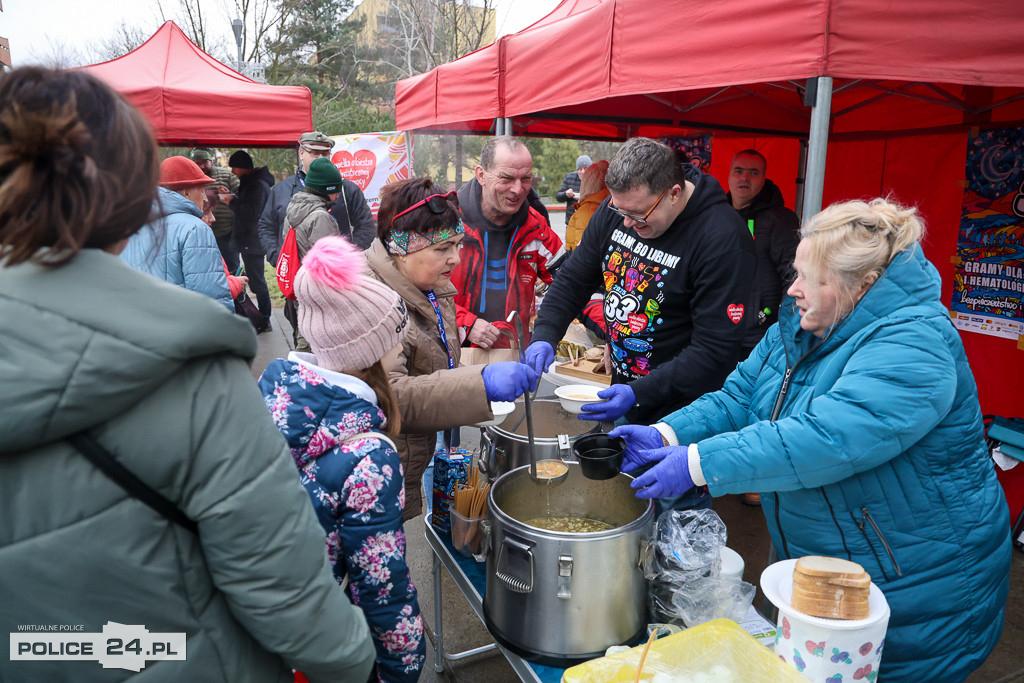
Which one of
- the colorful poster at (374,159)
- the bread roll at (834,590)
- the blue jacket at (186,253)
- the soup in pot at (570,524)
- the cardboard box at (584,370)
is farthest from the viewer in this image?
the colorful poster at (374,159)

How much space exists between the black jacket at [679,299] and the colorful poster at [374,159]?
232 inches

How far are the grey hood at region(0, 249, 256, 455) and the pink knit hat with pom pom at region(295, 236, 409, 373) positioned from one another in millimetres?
649

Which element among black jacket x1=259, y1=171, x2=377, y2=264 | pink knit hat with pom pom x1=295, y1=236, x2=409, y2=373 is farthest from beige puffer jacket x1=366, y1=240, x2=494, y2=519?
black jacket x1=259, y1=171, x2=377, y2=264

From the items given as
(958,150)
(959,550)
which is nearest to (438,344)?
(959,550)

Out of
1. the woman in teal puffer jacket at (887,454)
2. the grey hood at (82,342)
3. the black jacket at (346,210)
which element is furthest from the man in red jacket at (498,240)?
the grey hood at (82,342)

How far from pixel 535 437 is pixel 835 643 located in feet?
3.43

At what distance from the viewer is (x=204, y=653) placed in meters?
0.96

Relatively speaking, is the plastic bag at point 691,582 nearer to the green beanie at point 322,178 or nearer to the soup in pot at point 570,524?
the soup in pot at point 570,524

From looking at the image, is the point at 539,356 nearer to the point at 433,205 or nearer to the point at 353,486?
the point at 433,205

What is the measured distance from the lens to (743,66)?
8.41ft

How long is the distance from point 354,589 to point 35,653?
61cm

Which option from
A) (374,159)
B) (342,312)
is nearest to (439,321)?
(342,312)

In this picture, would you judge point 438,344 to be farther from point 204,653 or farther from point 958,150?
point 958,150

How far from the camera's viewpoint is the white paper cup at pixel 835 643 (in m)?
1.18
